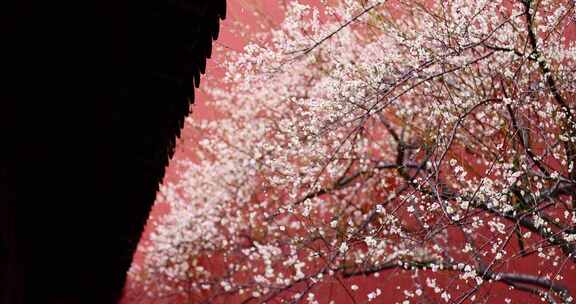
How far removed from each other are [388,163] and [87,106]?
12.1 feet

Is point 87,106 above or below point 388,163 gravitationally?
below

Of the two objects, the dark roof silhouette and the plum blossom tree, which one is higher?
the plum blossom tree

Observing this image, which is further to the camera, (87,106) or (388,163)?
(388,163)

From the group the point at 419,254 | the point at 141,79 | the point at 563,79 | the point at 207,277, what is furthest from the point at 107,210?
the point at 207,277

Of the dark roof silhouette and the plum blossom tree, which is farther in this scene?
A: the plum blossom tree

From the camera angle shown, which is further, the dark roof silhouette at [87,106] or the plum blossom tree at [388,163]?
the plum blossom tree at [388,163]

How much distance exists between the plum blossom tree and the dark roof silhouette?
2.66 feet

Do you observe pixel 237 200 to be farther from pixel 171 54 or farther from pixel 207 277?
pixel 171 54

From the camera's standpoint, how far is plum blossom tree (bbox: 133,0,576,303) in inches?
143

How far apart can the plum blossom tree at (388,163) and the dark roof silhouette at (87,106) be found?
810 millimetres

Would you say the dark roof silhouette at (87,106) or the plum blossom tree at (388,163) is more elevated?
the plum blossom tree at (388,163)

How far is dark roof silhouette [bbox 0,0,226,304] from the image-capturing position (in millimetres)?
2037

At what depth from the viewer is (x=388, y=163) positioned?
5.85 meters

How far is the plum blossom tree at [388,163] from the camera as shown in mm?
3639
